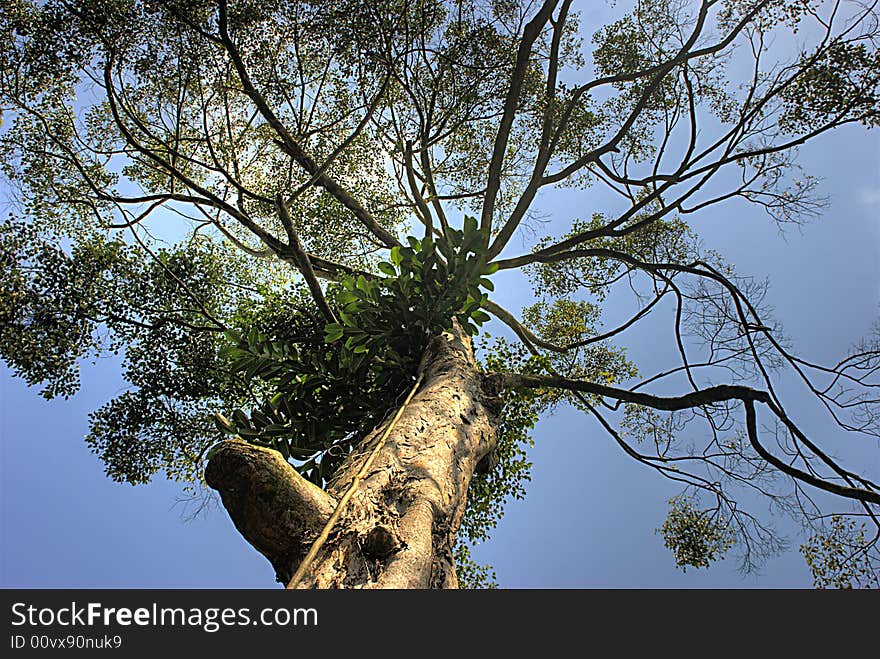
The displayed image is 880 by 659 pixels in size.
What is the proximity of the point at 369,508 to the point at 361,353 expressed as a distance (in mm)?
1789

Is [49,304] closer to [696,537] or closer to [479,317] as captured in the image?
[479,317]

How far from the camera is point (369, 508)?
1723mm

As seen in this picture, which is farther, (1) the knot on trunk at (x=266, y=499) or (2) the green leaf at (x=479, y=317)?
(2) the green leaf at (x=479, y=317)

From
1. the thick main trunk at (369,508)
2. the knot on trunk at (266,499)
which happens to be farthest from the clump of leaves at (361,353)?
the knot on trunk at (266,499)

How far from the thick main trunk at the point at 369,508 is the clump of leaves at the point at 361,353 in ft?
3.35

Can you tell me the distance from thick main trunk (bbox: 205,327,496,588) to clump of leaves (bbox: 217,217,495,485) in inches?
40.2

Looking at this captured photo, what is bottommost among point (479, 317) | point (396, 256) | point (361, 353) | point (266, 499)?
point (266, 499)

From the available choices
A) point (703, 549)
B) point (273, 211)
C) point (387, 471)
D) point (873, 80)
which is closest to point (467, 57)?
point (273, 211)

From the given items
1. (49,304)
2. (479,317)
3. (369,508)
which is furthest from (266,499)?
(49,304)

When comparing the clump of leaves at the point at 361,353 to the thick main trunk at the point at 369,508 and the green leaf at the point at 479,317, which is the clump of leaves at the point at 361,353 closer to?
the green leaf at the point at 479,317

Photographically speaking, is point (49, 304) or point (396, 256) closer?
point (396, 256)

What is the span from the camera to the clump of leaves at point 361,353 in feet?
11.2

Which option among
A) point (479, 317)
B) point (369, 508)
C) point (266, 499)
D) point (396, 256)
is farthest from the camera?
point (479, 317)

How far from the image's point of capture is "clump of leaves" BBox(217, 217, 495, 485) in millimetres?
3406
